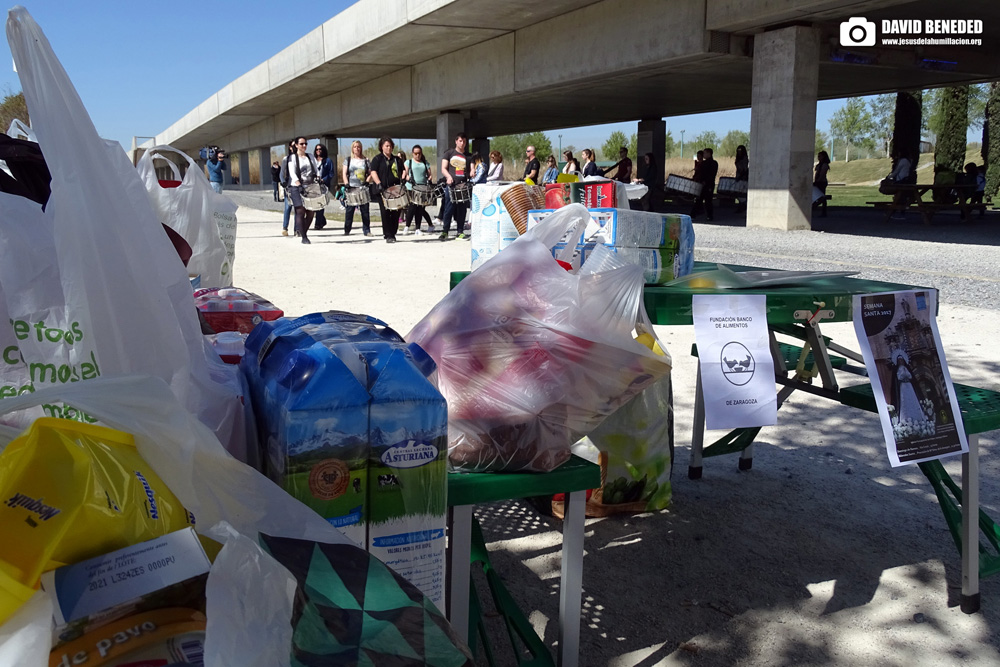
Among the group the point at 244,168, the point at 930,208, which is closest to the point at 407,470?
the point at 930,208

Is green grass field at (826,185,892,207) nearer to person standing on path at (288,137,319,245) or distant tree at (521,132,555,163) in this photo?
person standing on path at (288,137,319,245)

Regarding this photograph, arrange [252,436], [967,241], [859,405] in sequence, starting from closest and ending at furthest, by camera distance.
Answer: [252,436] → [859,405] → [967,241]

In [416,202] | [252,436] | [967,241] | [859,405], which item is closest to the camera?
[252,436]

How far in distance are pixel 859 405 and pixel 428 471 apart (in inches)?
58.9

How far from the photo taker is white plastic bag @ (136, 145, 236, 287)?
Answer: 2883 mm

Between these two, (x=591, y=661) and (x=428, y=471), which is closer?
(x=428, y=471)

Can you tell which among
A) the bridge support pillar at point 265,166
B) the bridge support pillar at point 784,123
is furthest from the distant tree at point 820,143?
the bridge support pillar at point 265,166

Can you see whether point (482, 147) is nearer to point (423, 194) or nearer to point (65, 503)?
point (423, 194)

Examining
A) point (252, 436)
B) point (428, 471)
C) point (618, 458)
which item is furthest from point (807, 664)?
point (252, 436)

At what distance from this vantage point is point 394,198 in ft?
43.2

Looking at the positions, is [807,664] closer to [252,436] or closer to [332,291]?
[252,436]

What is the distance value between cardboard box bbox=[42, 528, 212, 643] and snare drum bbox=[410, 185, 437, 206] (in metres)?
13.8

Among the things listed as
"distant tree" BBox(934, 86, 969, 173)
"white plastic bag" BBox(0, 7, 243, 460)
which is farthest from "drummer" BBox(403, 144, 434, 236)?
"distant tree" BBox(934, 86, 969, 173)

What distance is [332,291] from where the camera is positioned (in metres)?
7.88
